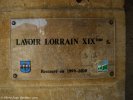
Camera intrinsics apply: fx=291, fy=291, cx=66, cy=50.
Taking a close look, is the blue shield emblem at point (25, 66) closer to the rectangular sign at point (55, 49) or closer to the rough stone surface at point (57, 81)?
the rectangular sign at point (55, 49)

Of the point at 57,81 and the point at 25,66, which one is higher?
the point at 25,66

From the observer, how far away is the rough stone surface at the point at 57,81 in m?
3.31

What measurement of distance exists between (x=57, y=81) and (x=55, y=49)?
37cm

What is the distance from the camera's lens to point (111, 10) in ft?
11.0

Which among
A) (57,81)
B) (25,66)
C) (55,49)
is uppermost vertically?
(55,49)

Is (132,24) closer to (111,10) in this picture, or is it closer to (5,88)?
(111,10)

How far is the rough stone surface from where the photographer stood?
3.31m

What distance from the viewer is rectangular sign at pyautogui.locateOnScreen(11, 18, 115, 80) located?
10.9 ft

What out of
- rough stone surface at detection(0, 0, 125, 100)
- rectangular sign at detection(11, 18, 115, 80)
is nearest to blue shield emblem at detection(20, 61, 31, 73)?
rectangular sign at detection(11, 18, 115, 80)

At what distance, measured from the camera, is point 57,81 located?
3314 mm

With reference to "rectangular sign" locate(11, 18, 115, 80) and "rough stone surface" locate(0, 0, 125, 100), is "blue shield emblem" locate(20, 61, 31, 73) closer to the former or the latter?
"rectangular sign" locate(11, 18, 115, 80)

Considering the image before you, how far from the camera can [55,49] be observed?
332 cm

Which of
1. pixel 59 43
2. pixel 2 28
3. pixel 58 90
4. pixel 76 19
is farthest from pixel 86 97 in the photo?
pixel 2 28

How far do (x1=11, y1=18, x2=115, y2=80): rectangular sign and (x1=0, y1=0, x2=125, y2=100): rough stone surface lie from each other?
6 cm
